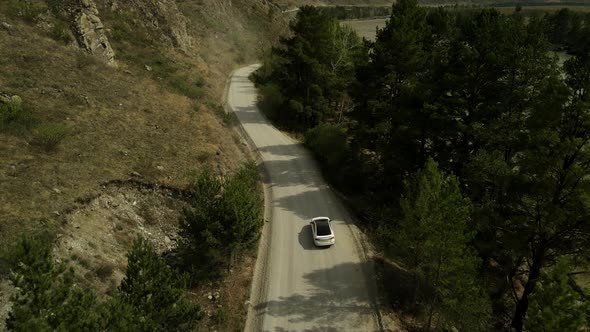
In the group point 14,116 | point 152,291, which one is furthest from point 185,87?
point 152,291

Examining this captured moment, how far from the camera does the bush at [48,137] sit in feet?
75.6

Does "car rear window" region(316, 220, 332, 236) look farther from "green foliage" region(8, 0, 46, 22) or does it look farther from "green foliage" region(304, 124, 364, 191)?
A: "green foliage" region(8, 0, 46, 22)

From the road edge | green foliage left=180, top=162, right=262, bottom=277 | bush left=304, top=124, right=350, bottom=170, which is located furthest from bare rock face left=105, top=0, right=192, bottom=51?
green foliage left=180, top=162, right=262, bottom=277

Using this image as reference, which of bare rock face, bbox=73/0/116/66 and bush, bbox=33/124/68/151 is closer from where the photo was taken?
bush, bbox=33/124/68/151

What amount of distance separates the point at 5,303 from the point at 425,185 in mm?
17078

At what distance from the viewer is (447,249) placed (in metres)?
17.1

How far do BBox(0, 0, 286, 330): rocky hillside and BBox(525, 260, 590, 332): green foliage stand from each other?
16293 mm

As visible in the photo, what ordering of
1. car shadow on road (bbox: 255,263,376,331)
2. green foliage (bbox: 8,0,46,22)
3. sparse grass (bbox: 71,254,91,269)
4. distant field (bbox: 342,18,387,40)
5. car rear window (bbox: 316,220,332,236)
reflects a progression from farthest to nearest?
distant field (bbox: 342,18,387,40), green foliage (bbox: 8,0,46,22), car rear window (bbox: 316,220,332,236), car shadow on road (bbox: 255,263,376,331), sparse grass (bbox: 71,254,91,269)

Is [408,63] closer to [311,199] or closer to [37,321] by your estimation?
[311,199]

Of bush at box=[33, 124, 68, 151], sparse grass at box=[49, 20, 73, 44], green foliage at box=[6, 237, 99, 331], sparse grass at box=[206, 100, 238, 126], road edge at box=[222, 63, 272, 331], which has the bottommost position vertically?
road edge at box=[222, 63, 272, 331]

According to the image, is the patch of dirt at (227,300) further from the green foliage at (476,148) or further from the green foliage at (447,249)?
the green foliage at (447,249)

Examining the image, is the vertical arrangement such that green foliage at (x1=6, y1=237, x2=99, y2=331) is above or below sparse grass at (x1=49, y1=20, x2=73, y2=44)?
below

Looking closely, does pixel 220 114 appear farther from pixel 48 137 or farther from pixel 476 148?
pixel 476 148

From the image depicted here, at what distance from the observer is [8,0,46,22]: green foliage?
36.1 meters
